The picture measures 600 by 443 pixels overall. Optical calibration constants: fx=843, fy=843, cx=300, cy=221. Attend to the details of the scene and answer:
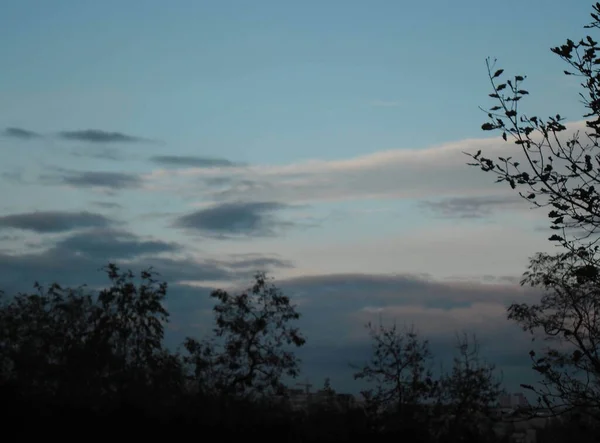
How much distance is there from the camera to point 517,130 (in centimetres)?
1125

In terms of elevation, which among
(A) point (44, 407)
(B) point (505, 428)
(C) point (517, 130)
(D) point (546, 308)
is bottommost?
(B) point (505, 428)

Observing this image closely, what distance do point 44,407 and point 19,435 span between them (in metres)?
0.97

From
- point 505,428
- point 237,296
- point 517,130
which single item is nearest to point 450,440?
point 505,428

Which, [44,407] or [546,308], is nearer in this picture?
[44,407]

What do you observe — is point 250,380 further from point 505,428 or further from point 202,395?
point 505,428

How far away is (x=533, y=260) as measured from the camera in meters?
21.9

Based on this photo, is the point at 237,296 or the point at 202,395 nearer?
the point at 202,395

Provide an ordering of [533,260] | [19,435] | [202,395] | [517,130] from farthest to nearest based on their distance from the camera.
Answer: [533,260]
[202,395]
[19,435]
[517,130]

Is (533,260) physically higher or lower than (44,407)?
higher

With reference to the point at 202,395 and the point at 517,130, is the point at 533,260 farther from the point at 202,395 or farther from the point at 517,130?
the point at 517,130

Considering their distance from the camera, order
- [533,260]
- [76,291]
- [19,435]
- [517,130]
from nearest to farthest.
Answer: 1. [517,130]
2. [19,435]
3. [533,260]
4. [76,291]

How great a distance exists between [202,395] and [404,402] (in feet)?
19.4

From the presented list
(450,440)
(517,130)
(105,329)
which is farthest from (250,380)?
(517,130)

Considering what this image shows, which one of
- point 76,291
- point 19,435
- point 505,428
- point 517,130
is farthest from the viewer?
point 76,291
